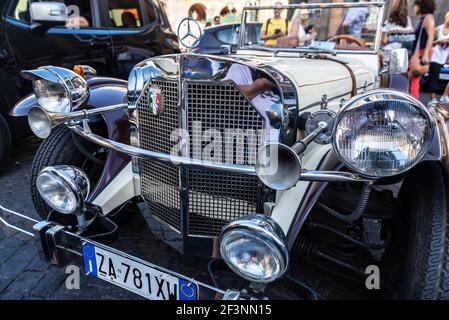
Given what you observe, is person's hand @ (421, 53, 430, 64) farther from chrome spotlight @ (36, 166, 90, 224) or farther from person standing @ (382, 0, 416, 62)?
chrome spotlight @ (36, 166, 90, 224)

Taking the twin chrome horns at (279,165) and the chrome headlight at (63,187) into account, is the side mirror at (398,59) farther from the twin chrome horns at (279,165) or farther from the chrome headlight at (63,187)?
the chrome headlight at (63,187)

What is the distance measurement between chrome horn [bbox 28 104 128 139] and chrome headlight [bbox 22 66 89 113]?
0.04 metres

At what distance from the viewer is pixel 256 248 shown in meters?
1.30

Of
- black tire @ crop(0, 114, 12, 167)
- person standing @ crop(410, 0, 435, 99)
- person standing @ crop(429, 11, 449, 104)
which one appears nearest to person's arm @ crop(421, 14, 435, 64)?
person standing @ crop(410, 0, 435, 99)

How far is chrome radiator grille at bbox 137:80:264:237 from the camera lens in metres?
1.50

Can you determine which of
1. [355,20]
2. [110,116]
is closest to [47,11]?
[110,116]

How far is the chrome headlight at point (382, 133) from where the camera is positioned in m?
1.17

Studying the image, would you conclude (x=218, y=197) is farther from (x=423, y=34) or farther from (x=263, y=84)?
(x=423, y=34)

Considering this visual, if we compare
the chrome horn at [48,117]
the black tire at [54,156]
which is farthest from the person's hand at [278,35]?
the black tire at [54,156]

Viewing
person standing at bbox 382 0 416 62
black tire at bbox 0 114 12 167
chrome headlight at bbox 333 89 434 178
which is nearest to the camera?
chrome headlight at bbox 333 89 434 178

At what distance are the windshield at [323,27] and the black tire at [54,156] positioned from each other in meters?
1.73
